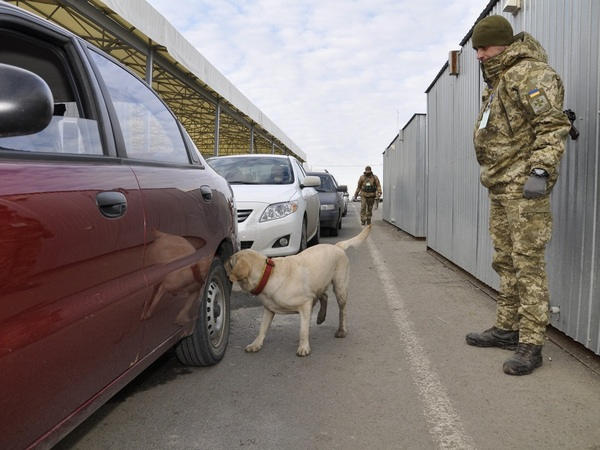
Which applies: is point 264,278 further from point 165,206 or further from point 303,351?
point 165,206

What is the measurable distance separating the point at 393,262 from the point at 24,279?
717 cm

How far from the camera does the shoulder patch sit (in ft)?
9.80

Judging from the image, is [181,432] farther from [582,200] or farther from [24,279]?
[582,200]

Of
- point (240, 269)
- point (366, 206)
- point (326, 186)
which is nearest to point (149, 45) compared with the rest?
point (326, 186)

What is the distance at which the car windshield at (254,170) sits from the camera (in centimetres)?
693

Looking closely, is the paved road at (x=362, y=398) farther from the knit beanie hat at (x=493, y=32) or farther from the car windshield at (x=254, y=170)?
the car windshield at (x=254, y=170)

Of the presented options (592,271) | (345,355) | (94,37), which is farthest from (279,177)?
(94,37)

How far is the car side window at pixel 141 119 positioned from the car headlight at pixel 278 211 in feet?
8.93

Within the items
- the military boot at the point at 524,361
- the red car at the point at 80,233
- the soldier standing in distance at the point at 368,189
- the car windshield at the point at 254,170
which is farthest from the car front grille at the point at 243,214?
the soldier standing in distance at the point at 368,189

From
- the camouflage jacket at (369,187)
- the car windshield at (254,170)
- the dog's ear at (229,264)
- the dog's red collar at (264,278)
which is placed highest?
the car windshield at (254,170)

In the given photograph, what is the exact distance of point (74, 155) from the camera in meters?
1.70

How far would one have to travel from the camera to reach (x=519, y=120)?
3.25 metres

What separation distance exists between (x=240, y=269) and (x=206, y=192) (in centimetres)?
59

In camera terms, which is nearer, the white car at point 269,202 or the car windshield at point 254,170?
the white car at point 269,202
